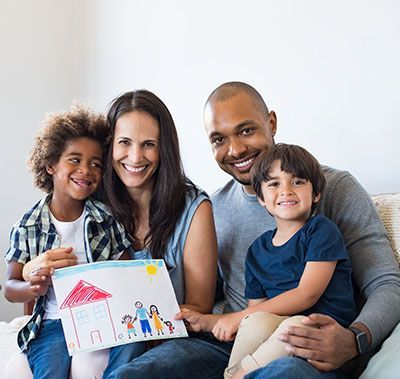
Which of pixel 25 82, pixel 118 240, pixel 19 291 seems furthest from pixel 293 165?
pixel 25 82

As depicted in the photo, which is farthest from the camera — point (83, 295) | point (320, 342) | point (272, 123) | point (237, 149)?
point (272, 123)

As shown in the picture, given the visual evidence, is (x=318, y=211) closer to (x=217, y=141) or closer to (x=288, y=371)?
(x=217, y=141)

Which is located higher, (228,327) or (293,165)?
(293,165)

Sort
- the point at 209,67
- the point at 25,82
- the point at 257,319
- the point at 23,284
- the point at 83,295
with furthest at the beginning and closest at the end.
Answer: the point at 25,82
the point at 209,67
the point at 23,284
the point at 83,295
the point at 257,319

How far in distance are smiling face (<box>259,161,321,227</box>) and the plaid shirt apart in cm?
42

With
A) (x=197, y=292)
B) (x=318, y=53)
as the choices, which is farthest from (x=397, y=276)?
(x=318, y=53)

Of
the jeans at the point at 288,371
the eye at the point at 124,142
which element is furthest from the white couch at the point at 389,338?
the eye at the point at 124,142

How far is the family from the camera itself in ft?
4.01

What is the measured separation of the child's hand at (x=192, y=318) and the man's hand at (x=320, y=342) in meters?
0.32

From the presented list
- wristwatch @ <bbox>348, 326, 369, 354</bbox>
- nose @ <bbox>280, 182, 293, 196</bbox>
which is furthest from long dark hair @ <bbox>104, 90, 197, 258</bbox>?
wristwatch @ <bbox>348, 326, 369, 354</bbox>

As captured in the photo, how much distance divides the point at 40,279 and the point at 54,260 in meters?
0.05

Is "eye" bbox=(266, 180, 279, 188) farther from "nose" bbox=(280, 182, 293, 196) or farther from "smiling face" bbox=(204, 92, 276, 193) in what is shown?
"smiling face" bbox=(204, 92, 276, 193)

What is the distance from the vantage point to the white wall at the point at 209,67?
181 cm

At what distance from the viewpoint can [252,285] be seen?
1409mm
